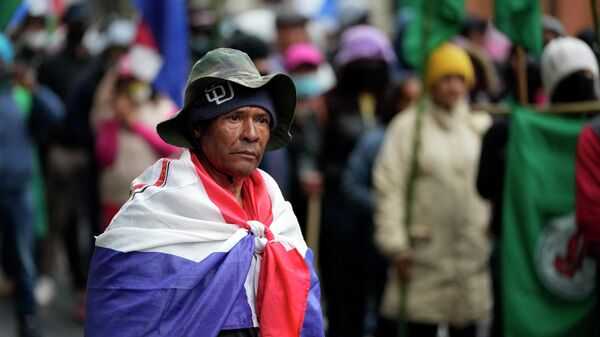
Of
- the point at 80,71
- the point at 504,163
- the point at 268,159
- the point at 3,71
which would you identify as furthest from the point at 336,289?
the point at 80,71

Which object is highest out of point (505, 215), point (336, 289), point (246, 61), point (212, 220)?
point (246, 61)

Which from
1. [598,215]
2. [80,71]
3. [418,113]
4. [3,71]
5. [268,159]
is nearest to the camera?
[598,215]

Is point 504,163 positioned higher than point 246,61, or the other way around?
point 246,61

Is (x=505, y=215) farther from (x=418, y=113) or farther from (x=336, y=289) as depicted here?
(x=336, y=289)

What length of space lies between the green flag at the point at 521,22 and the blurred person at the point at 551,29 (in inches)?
1.6

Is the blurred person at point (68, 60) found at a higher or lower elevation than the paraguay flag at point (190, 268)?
higher

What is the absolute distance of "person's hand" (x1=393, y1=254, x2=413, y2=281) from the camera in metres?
7.42

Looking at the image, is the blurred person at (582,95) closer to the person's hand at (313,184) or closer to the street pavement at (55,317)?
the person's hand at (313,184)

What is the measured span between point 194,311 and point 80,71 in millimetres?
7309

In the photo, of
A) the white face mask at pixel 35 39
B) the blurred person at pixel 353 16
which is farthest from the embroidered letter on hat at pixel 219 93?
the blurred person at pixel 353 16

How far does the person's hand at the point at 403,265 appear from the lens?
7418 millimetres

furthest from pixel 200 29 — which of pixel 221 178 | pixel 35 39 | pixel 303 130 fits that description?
pixel 221 178

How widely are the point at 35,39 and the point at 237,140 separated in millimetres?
8353

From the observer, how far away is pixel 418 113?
24.7 ft
